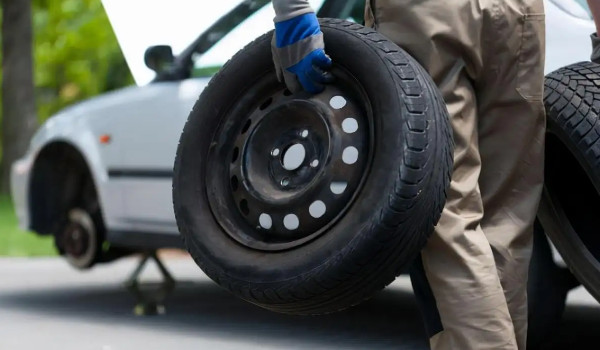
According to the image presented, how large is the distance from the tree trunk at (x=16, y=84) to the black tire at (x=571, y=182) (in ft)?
52.7

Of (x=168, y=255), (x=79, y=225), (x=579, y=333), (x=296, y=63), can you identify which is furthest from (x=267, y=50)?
(x=168, y=255)

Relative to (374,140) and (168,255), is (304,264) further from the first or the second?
(168,255)

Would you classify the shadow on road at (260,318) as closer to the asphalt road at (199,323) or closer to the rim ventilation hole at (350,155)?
the asphalt road at (199,323)

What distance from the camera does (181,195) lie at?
3.30 m

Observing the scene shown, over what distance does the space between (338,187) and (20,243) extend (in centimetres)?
883

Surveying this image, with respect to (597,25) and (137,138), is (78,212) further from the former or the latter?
(597,25)

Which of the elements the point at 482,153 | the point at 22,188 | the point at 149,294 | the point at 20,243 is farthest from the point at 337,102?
the point at 20,243

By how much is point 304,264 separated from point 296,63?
0.50 m

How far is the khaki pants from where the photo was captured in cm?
302

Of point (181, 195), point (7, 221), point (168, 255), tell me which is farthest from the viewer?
point (7, 221)

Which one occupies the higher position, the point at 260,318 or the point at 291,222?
the point at 291,222

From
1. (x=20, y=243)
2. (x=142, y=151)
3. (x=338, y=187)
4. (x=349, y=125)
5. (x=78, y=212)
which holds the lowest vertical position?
(x=20, y=243)

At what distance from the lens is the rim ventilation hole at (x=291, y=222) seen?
3.07 metres

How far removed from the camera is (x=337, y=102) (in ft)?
10.2
